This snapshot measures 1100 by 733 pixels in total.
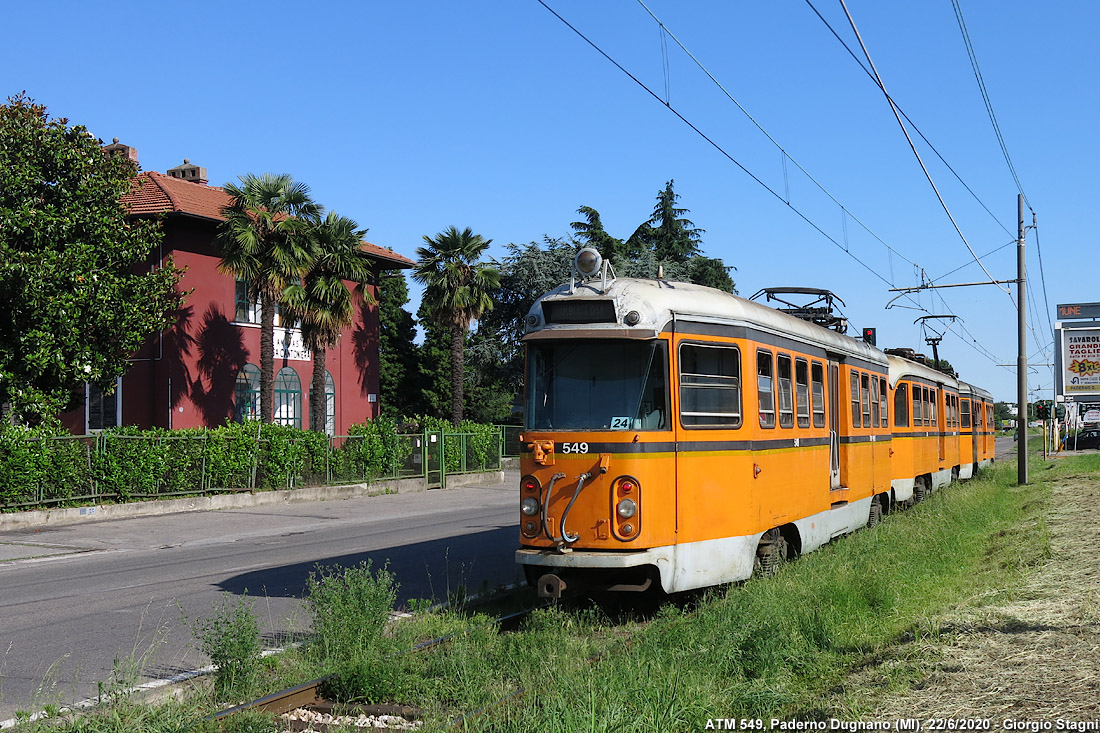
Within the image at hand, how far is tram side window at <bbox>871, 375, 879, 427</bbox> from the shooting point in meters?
15.5

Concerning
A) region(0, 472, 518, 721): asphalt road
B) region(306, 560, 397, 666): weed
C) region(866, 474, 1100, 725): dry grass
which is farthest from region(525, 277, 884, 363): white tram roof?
region(866, 474, 1100, 725): dry grass

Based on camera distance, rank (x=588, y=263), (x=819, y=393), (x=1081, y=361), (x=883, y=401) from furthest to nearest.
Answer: (x=1081, y=361), (x=883, y=401), (x=819, y=393), (x=588, y=263)

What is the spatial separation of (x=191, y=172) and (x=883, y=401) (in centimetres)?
3370

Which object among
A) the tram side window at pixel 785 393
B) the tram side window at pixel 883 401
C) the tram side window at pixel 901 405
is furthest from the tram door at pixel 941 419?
the tram side window at pixel 785 393

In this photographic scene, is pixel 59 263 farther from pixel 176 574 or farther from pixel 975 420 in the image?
pixel 975 420

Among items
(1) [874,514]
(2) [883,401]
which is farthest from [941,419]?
(1) [874,514]

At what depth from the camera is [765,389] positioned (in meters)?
10.6

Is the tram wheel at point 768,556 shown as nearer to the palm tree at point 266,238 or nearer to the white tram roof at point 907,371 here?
the white tram roof at point 907,371

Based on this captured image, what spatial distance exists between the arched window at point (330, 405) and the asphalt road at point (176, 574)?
48.1 ft

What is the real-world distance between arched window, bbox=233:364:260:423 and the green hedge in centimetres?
607

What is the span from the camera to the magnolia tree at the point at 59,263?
23.8 meters

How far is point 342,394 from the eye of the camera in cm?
4122

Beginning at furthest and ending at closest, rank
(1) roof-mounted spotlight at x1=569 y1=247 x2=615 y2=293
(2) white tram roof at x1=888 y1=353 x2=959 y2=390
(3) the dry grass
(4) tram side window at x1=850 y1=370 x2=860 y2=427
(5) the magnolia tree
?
1. (5) the magnolia tree
2. (2) white tram roof at x1=888 y1=353 x2=959 y2=390
3. (4) tram side window at x1=850 y1=370 x2=860 y2=427
4. (1) roof-mounted spotlight at x1=569 y1=247 x2=615 y2=293
5. (3) the dry grass

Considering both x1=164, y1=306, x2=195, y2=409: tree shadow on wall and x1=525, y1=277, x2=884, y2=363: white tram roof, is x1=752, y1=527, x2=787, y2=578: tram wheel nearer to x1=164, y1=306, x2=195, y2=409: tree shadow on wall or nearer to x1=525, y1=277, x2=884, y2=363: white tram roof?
x1=525, y1=277, x2=884, y2=363: white tram roof
